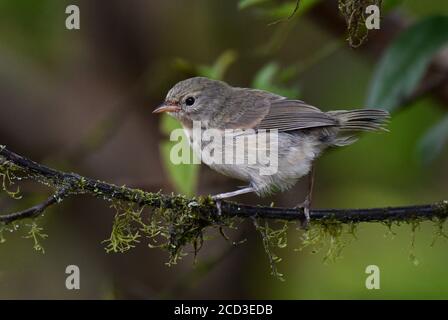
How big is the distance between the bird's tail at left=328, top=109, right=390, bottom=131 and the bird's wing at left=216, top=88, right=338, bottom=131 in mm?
67

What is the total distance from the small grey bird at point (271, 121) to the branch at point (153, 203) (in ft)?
1.73

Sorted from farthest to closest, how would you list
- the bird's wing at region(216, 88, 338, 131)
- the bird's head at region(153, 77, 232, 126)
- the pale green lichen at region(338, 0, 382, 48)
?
the bird's head at region(153, 77, 232, 126)
the bird's wing at region(216, 88, 338, 131)
the pale green lichen at region(338, 0, 382, 48)

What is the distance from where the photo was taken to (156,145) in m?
7.45

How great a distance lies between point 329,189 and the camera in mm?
7543

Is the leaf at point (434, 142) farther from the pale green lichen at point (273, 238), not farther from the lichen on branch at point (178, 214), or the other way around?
the pale green lichen at point (273, 238)

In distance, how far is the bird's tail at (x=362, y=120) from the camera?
4.36m

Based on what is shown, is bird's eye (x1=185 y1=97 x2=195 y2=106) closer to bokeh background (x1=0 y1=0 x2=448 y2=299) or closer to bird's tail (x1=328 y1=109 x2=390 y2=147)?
bird's tail (x1=328 y1=109 x2=390 y2=147)

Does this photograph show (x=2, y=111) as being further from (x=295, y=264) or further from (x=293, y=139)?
(x=293, y=139)

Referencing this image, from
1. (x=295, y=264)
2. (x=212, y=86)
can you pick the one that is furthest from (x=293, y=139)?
(x=295, y=264)

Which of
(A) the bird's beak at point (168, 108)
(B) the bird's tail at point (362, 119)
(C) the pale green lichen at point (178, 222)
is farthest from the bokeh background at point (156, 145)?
(C) the pale green lichen at point (178, 222)

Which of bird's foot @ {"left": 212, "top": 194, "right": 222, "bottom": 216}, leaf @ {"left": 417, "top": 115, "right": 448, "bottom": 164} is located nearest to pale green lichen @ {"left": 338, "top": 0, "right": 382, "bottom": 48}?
bird's foot @ {"left": 212, "top": 194, "right": 222, "bottom": 216}

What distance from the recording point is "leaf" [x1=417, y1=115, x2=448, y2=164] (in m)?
5.27

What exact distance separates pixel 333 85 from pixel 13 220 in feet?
17.2

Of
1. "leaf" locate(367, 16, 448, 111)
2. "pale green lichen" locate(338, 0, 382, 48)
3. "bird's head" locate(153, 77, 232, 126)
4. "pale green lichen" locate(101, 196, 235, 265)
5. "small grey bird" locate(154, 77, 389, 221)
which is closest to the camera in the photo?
"pale green lichen" locate(338, 0, 382, 48)
